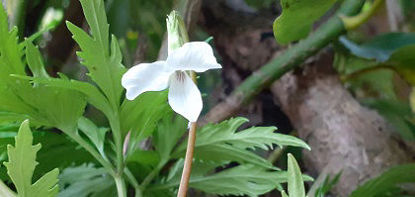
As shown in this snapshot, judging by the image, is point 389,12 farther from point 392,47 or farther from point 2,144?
point 2,144

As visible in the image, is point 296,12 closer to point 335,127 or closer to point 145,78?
point 145,78

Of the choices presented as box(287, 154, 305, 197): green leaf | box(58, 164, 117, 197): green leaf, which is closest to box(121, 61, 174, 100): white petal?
box(287, 154, 305, 197): green leaf

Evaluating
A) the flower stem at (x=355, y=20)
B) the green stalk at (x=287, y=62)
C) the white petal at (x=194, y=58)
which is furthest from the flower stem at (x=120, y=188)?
the flower stem at (x=355, y=20)

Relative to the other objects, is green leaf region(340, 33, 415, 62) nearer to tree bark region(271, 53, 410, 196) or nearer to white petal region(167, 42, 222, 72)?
tree bark region(271, 53, 410, 196)

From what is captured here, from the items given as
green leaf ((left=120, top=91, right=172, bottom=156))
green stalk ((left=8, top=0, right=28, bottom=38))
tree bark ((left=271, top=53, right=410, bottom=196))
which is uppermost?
green stalk ((left=8, top=0, right=28, bottom=38))

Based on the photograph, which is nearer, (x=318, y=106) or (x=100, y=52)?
(x=100, y=52)

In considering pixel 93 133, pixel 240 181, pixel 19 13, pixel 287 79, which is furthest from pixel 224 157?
pixel 287 79
